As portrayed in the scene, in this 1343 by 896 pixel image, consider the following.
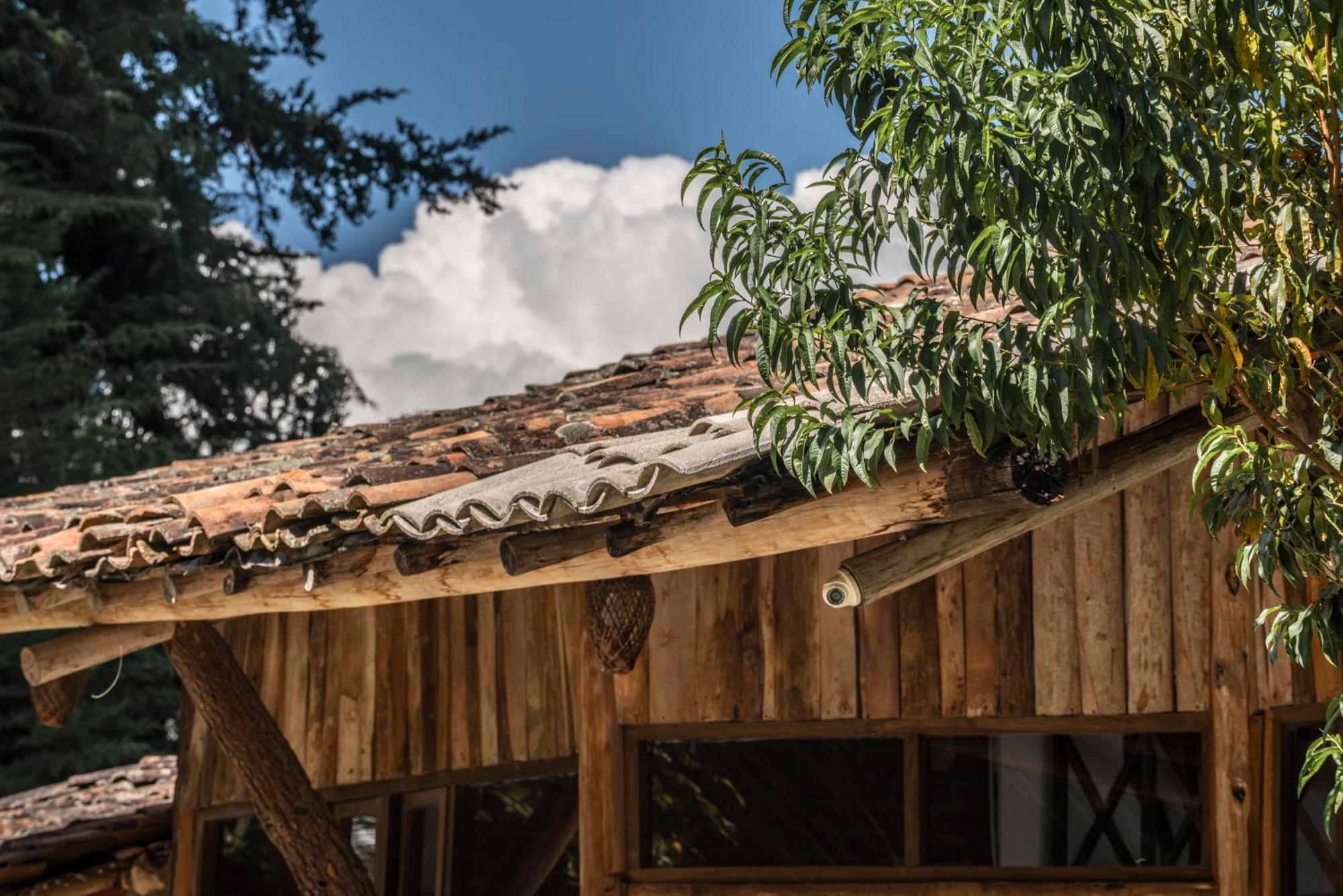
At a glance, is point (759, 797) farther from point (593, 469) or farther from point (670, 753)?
point (593, 469)

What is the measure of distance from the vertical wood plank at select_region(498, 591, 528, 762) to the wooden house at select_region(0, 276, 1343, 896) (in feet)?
0.04

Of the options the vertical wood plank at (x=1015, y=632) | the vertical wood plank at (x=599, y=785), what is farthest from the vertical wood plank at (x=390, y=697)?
the vertical wood plank at (x=1015, y=632)

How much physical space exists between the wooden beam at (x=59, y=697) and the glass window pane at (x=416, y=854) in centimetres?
131

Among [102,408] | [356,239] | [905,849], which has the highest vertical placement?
[356,239]

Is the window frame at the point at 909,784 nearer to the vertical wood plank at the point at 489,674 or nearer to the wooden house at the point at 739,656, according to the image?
the wooden house at the point at 739,656

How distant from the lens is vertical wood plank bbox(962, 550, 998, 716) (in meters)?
4.17

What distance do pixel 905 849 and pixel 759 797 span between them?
0.48 m

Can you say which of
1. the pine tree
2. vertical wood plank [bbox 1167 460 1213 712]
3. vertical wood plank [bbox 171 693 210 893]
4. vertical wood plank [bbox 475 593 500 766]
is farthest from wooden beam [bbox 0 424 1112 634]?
the pine tree

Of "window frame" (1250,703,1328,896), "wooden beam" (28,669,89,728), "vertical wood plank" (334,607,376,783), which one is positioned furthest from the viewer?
"vertical wood plank" (334,607,376,783)

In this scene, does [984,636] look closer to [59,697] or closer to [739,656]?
[739,656]

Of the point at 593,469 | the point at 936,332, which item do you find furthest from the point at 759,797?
the point at 936,332

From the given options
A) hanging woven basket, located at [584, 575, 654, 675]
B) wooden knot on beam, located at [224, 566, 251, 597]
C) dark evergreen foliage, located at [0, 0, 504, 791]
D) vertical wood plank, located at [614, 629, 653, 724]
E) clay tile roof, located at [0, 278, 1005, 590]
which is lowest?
vertical wood plank, located at [614, 629, 653, 724]

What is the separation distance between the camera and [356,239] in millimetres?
55531

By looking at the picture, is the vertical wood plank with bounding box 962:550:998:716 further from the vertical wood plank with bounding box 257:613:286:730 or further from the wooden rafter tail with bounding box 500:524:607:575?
the vertical wood plank with bounding box 257:613:286:730
